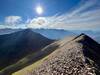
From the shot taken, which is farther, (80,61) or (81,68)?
(80,61)

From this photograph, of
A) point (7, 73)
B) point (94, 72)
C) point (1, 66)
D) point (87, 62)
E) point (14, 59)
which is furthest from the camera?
point (14, 59)

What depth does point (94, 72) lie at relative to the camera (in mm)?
40844

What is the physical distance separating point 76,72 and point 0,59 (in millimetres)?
151801

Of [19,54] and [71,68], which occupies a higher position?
[71,68]

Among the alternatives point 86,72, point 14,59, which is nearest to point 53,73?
point 86,72

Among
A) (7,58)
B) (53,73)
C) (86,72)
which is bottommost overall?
Answer: (7,58)

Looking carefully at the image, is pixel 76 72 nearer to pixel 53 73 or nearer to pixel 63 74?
pixel 63 74

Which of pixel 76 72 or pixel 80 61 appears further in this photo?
pixel 80 61

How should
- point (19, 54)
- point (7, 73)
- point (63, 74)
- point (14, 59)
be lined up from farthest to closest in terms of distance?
point (19, 54), point (14, 59), point (7, 73), point (63, 74)

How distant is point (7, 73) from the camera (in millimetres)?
121688

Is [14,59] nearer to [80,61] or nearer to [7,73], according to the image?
[7,73]

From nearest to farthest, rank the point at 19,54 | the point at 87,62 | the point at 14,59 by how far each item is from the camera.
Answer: the point at 87,62 → the point at 14,59 → the point at 19,54

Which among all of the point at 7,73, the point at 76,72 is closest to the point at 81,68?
the point at 76,72

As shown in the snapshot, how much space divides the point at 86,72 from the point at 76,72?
10.6 ft
